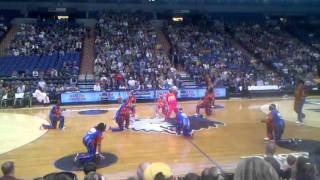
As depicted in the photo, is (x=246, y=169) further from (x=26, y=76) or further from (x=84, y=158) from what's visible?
(x=26, y=76)

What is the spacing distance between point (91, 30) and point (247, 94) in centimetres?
1601

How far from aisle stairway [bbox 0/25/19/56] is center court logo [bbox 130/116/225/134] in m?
17.3

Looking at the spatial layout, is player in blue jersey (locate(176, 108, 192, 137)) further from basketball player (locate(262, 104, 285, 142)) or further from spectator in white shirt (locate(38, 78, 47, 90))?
spectator in white shirt (locate(38, 78, 47, 90))

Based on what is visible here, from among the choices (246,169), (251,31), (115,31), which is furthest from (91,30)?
(246,169)

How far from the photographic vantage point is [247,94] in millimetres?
26656

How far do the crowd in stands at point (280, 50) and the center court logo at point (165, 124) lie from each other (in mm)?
13922

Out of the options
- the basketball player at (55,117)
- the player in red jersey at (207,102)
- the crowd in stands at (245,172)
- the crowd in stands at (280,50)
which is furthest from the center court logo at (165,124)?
the crowd in stands at (280,50)

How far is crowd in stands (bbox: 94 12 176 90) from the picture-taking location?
26375mm

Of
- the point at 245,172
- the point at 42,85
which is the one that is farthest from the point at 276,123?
the point at 42,85

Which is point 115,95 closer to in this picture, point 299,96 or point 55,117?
point 55,117

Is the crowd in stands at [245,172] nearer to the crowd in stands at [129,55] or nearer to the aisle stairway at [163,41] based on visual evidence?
the crowd in stands at [129,55]

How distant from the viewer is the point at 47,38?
31.9 m

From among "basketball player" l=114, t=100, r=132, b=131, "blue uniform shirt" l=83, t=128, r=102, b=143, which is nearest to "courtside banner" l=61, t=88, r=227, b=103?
"basketball player" l=114, t=100, r=132, b=131

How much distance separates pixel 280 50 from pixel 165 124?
2184 cm
